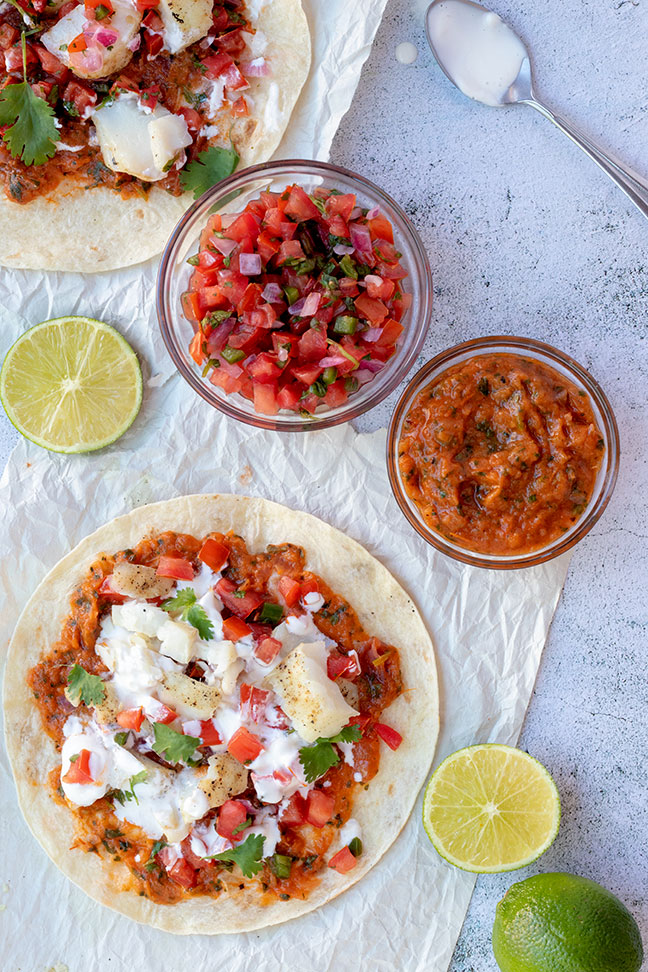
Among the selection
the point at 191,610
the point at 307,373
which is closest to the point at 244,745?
the point at 191,610

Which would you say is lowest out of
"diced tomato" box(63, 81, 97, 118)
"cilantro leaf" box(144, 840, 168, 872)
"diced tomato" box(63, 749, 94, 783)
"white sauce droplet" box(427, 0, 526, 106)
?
"cilantro leaf" box(144, 840, 168, 872)

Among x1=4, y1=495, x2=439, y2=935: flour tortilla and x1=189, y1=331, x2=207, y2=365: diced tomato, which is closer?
x1=189, y1=331, x2=207, y2=365: diced tomato

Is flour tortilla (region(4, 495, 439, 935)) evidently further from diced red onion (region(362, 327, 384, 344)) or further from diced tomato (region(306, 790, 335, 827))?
diced red onion (region(362, 327, 384, 344))

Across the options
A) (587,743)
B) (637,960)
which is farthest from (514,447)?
(637,960)

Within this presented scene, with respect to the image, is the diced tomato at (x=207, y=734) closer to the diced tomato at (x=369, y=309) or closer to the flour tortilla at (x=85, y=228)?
the diced tomato at (x=369, y=309)

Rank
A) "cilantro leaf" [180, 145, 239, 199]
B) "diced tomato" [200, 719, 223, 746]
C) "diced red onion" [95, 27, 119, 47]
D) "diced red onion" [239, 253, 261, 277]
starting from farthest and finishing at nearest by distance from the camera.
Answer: "cilantro leaf" [180, 145, 239, 199]
"diced tomato" [200, 719, 223, 746]
"diced red onion" [95, 27, 119, 47]
"diced red onion" [239, 253, 261, 277]

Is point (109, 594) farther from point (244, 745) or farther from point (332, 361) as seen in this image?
point (332, 361)

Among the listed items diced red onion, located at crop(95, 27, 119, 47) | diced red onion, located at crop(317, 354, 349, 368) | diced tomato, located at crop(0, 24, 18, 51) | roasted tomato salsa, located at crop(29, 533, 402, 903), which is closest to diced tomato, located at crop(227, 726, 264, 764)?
roasted tomato salsa, located at crop(29, 533, 402, 903)

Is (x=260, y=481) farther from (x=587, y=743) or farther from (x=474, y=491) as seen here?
(x=587, y=743)
